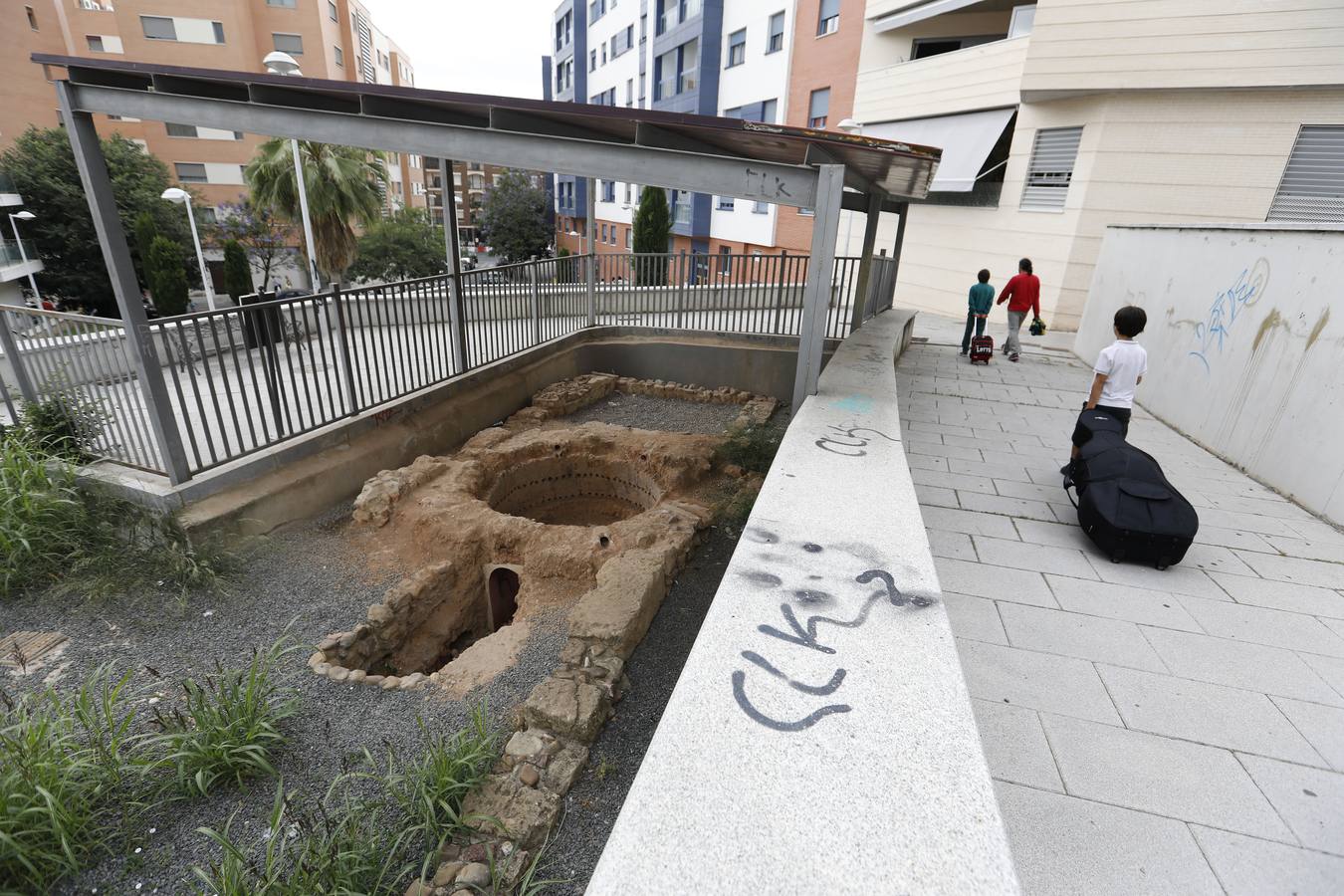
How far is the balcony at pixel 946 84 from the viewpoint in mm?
14680

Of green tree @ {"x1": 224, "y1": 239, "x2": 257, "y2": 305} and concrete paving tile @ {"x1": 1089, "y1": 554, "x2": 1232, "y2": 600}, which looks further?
green tree @ {"x1": 224, "y1": 239, "x2": 257, "y2": 305}

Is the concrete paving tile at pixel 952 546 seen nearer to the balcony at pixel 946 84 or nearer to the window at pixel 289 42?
the balcony at pixel 946 84

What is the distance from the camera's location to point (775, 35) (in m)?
24.2

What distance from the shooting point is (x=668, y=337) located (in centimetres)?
1148

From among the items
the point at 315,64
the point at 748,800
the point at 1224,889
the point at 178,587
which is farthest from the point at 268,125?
Result: the point at 315,64

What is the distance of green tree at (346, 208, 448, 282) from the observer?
33.7 meters

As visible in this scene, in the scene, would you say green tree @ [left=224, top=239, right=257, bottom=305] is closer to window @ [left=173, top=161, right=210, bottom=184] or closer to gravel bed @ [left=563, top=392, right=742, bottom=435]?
window @ [left=173, top=161, right=210, bottom=184]

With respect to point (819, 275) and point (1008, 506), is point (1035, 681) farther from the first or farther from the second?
point (819, 275)

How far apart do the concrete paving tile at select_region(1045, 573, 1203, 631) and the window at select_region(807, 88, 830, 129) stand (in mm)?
22152

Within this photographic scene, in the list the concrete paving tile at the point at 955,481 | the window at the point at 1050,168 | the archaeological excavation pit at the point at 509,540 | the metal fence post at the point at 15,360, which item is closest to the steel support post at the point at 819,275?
the concrete paving tile at the point at 955,481

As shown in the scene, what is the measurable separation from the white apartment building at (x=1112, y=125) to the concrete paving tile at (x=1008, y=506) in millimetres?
6861

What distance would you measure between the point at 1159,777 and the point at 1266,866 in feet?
1.40

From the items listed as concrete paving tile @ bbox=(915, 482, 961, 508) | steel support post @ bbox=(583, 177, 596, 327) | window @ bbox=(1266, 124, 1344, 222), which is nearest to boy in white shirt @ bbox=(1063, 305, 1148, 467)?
concrete paving tile @ bbox=(915, 482, 961, 508)

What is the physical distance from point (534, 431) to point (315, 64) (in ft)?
128
